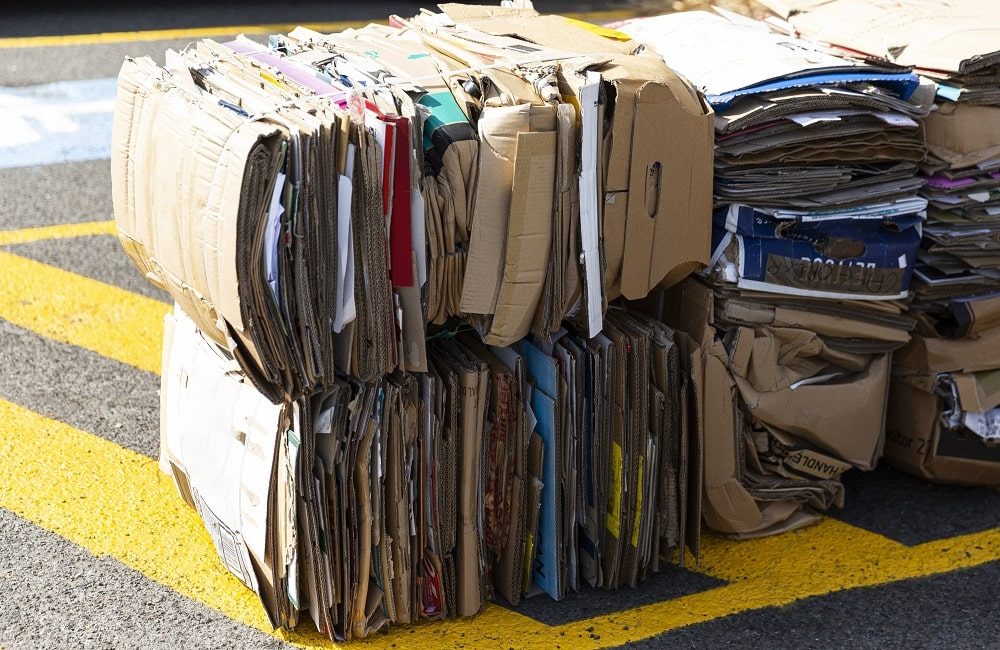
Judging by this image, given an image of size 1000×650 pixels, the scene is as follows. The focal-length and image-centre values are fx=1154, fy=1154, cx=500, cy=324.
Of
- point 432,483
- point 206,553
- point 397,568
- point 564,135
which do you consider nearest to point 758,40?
point 564,135

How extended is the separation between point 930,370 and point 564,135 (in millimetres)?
1597

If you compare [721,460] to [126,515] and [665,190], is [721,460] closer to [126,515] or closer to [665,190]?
[665,190]

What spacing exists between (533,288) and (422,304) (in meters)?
0.29

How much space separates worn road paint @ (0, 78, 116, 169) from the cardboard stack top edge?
3.26 m

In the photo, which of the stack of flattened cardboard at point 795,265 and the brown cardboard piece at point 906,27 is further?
the brown cardboard piece at point 906,27

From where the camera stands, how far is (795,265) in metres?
3.36

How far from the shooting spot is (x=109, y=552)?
134 inches

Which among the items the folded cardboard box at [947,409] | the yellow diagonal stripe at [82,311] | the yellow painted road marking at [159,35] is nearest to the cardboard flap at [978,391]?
the folded cardboard box at [947,409]

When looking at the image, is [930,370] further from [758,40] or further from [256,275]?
[256,275]

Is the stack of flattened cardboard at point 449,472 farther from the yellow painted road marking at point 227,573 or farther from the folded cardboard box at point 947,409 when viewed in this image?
the folded cardboard box at point 947,409

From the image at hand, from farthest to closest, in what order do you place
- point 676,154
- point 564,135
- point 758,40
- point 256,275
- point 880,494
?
point 880,494
point 758,40
point 676,154
point 564,135
point 256,275

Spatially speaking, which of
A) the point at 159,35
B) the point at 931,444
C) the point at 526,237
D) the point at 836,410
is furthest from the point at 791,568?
the point at 159,35

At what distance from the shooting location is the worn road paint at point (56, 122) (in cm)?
634

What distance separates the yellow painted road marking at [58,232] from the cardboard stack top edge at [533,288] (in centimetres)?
216
